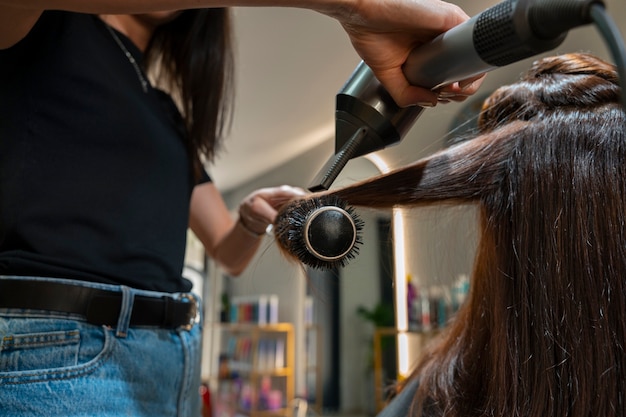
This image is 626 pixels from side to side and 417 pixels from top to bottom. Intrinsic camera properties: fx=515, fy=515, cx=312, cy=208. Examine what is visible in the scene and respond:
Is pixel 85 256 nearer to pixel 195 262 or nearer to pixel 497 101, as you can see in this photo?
pixel 497 101

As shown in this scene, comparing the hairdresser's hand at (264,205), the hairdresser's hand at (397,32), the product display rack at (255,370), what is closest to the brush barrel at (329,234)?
the hairdresser's hand at (397,32)

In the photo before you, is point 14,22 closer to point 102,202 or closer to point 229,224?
point 102,202

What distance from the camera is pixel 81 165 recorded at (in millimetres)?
736

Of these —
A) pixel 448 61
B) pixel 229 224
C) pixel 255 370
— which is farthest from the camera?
pixel 255 370

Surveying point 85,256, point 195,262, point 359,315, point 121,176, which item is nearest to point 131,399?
point 85,256

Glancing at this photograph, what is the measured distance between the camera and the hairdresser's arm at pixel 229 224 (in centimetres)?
88

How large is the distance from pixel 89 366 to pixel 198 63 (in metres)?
0.64

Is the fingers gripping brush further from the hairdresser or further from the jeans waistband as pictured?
the jeans waistband

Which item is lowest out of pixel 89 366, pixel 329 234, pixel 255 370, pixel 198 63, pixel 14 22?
pixel 255 370

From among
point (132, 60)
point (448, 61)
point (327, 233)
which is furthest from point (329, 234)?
point (132, 60)

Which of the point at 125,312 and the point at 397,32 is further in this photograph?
the point at 125,312

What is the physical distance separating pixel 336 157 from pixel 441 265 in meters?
0.38

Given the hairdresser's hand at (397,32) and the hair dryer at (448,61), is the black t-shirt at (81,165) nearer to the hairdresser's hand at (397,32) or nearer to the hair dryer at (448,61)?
the hair dryer at (448,61)

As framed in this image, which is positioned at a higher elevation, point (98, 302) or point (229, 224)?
point (229, 224)
